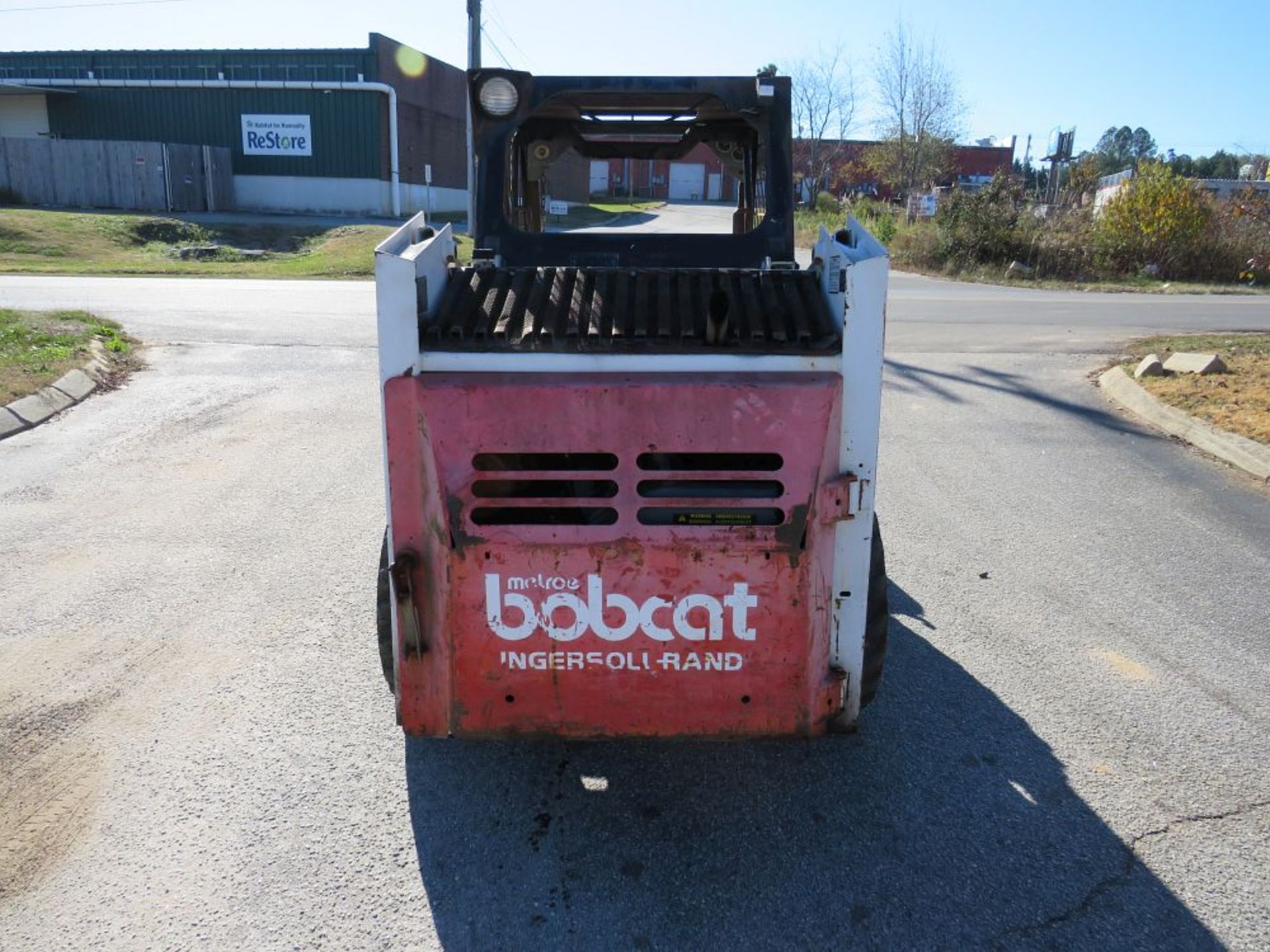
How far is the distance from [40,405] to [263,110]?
3119 centimetres

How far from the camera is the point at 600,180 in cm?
6391

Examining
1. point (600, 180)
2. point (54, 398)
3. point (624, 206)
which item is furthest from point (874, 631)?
point (600, 180)

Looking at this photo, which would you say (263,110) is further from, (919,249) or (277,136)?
(919,249)

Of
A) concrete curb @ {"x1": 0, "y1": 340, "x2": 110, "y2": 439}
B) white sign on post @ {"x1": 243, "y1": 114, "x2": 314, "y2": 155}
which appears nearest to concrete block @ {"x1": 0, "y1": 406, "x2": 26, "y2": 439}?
concrete curb @ {"x1": 0, "y1": 340, "x2": 110, "y2": 439}

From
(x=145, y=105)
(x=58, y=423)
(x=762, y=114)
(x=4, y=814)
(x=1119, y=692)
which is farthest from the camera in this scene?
(x=145, y=105)

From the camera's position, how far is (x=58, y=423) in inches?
319

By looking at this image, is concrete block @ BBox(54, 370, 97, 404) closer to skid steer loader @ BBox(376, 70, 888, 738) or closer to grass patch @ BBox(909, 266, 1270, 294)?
skid steer loader @ BBox(376, 70, 888, 738)

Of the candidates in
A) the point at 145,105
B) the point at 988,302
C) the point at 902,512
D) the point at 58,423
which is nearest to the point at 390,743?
the point at 902,512

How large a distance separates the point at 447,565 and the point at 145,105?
39862 mm

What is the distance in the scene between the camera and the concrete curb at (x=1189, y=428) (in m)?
7.43

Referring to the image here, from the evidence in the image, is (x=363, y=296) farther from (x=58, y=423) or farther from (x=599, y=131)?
(x=599, y=131)

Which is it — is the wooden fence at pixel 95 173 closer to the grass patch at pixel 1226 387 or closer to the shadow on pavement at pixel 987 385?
the shadow on pavement at pixel 987 385

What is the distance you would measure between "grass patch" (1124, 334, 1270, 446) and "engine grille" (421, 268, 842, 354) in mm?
6363

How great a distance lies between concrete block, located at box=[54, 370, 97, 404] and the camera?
8844 millimetres
